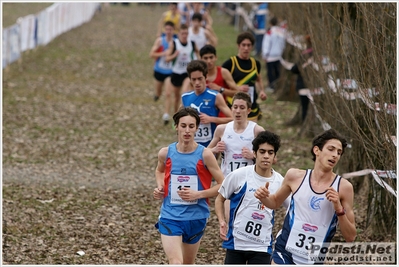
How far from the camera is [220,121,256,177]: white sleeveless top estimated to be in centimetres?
809

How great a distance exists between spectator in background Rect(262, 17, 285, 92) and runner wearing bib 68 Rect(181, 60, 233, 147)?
984cm

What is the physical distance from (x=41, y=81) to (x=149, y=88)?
9.41ft

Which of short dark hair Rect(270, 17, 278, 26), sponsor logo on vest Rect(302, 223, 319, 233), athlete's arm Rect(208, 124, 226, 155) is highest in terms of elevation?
short dark hair Rect(270, 17, 278, 26)

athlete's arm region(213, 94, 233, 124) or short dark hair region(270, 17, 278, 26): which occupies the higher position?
short dark hair region(270, 17, 278, 26)

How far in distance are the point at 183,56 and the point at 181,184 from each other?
8.13 meters

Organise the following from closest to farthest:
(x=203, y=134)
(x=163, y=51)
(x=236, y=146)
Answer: (x=236, y=146) → (x=203, y=134) → (x=163, y=51)

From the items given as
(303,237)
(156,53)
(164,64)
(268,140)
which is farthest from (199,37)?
(303,237)

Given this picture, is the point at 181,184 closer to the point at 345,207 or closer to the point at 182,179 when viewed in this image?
the point at 182,179

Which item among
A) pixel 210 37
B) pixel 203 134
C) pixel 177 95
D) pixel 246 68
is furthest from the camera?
pixel 210 37

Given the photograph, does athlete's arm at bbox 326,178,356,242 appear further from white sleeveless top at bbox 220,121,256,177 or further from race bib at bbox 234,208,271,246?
white sleeveless top at bbox 220,121,256,177

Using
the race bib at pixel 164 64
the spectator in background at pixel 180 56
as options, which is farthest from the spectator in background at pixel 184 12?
the spectator in background at pixel 180 56

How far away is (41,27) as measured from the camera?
2816 centimetres

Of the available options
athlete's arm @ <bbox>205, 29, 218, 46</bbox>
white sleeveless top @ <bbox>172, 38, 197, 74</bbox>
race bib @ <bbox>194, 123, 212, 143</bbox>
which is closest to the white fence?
athlete's arm @ <bbox>205, 29, 218, 46</bbox>

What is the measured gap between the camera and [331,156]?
5.62 meters
